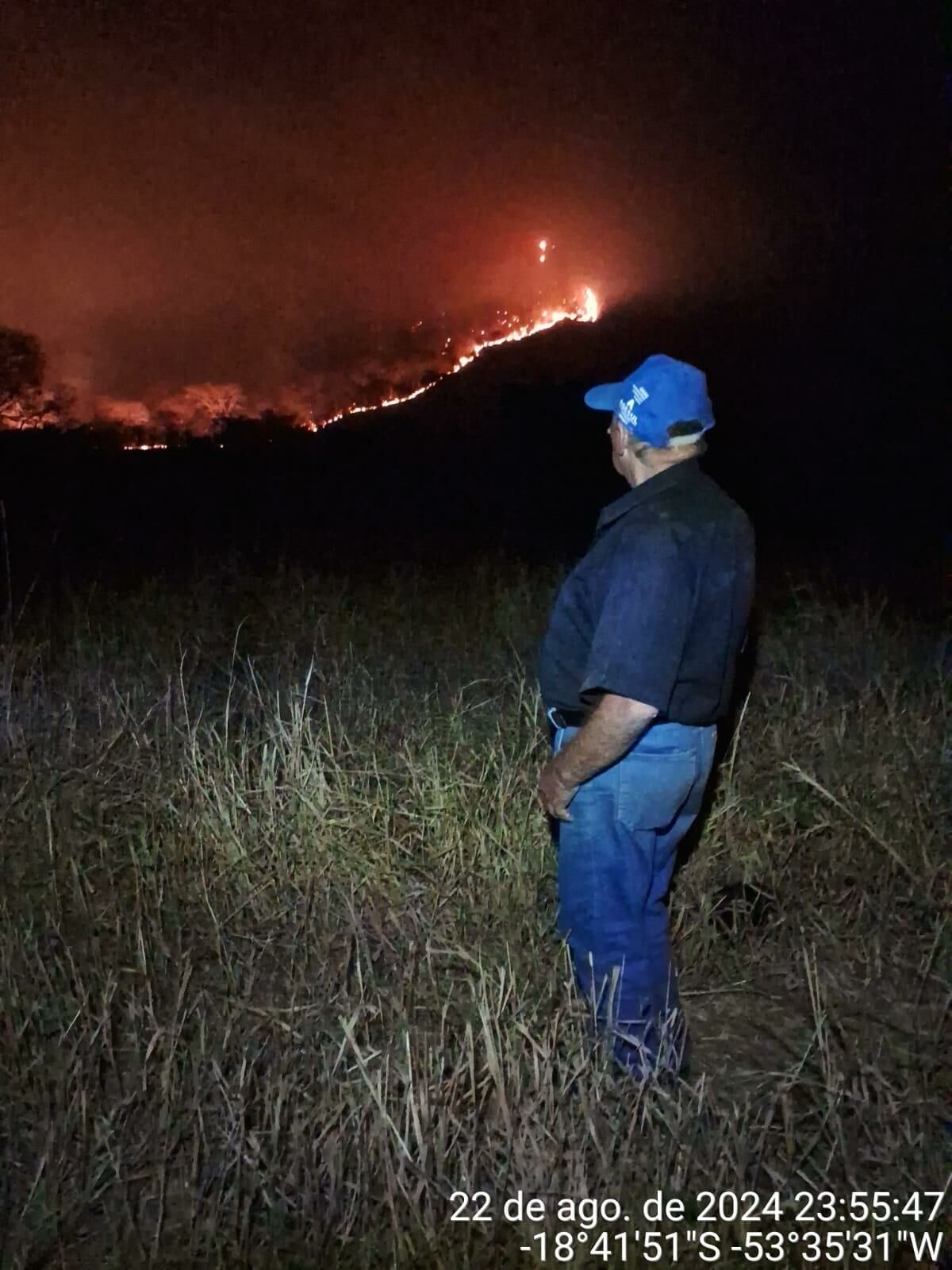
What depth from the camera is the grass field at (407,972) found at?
2.30 m

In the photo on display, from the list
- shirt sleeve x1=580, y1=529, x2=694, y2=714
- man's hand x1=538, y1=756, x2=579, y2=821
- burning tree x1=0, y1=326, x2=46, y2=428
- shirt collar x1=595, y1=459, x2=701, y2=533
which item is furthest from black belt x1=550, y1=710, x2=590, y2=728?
burning tree x1=0, y1=326, x2=46, y2=428

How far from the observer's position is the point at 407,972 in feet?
9.73

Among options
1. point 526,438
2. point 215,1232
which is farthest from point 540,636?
point 526,438

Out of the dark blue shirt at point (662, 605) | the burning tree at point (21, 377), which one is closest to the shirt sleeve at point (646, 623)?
the dark blue shirt at point (662, 605)

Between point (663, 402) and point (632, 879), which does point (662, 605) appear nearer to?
point (663, 402)

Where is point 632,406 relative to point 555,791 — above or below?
above

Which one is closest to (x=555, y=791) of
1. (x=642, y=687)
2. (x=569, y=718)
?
(x=569, y=718)

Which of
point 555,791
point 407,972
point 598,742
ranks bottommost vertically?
point 407,972

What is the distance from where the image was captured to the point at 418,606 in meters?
7.54

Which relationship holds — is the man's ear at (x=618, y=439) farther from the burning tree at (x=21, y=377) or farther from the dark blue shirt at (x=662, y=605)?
the burning tree at (x=21, y=377)

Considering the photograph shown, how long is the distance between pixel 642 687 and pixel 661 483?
499 mm

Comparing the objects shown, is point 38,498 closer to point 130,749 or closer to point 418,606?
point 418,606

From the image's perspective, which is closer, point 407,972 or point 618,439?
point 618,439

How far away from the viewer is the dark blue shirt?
8.14 ft
